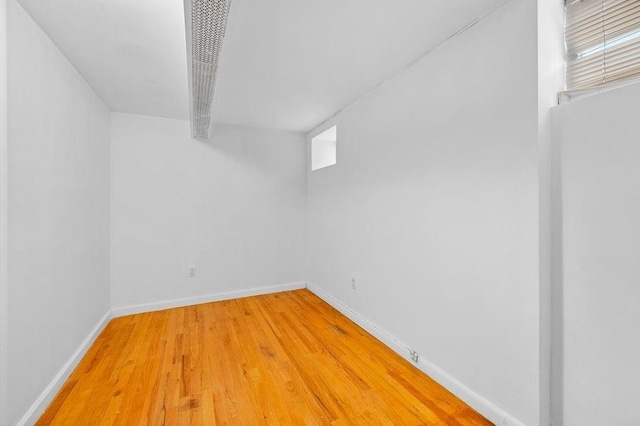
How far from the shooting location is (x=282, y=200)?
12.5 ft

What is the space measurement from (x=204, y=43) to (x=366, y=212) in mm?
1820

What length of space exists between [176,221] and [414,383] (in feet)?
9.83

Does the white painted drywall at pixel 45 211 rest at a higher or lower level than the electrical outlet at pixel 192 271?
higher

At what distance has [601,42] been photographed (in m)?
1.22

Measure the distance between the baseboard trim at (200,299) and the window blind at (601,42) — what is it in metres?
3.47

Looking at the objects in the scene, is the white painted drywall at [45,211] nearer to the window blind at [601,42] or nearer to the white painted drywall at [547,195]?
the white painted drywall at [547,195]

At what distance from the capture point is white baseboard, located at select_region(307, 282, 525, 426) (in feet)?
4.73

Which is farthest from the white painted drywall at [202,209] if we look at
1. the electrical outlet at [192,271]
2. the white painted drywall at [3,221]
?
the white painted drywall at [3,221]

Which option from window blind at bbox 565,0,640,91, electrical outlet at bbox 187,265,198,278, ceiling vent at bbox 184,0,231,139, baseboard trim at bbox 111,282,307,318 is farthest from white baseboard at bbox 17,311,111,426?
window blind at bbox 565,0,640,91

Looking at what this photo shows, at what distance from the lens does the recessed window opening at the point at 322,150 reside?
149 inches

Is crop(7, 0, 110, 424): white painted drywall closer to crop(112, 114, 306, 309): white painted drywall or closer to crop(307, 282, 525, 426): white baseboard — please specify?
crop(112, 114, 306, 309): white painted drywall

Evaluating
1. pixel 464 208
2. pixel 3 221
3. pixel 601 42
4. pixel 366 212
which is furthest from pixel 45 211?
pixel 601 42

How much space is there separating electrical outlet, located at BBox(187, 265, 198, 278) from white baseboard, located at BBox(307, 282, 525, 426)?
1.95 metres

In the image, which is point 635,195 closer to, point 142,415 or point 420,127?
point 420,127
